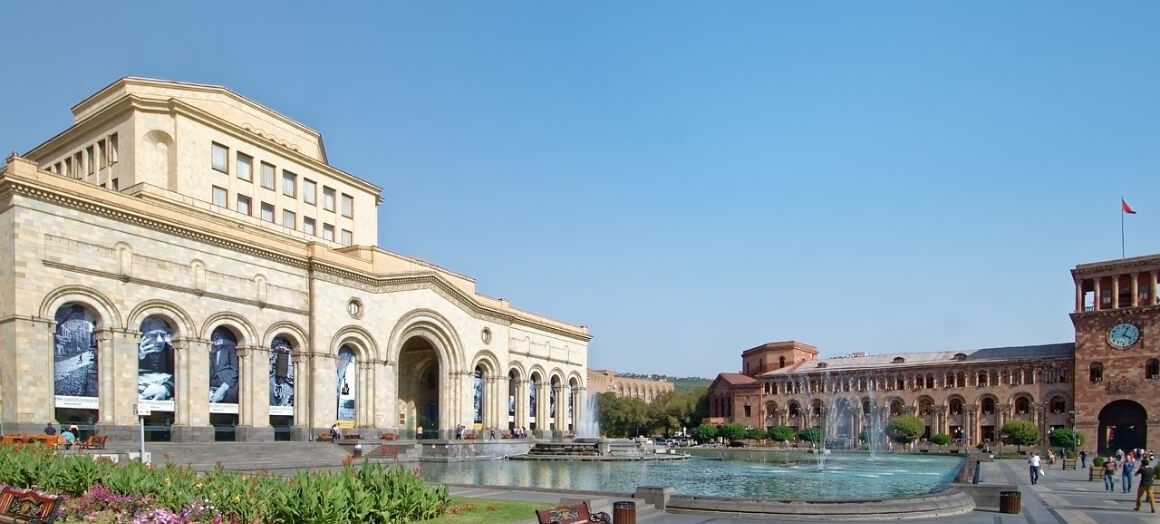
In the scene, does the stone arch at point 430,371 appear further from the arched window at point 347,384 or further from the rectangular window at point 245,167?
the rectangular window at point 245,167

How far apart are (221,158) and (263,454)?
16.7m

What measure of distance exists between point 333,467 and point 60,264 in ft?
39.6

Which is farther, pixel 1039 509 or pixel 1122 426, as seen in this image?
pixel 1122 426

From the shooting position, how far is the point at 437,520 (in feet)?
46.7

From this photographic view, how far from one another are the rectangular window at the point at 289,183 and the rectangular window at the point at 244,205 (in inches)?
105

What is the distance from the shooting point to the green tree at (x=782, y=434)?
73500 millimetres

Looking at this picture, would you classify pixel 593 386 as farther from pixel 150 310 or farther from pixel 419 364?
pixel 150 310

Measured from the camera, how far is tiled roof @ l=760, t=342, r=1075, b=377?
68625mm

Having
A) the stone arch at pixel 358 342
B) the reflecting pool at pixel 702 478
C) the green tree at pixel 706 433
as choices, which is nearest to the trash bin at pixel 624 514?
the reflecting pool at pixel 702 478

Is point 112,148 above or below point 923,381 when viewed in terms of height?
above

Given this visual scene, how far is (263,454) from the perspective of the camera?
3200 cm

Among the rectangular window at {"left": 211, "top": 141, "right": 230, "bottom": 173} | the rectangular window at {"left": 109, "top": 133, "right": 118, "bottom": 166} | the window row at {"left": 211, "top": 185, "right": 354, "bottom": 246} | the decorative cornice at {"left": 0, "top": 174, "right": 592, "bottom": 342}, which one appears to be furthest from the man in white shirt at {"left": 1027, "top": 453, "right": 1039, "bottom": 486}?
the rectangular window at {"left": 109, "top": 133, "right": 118, "bottom": 166}

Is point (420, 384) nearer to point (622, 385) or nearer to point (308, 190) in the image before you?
point (308, 190)

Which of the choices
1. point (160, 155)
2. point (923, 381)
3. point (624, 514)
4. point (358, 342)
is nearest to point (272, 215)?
point (160, 155)
